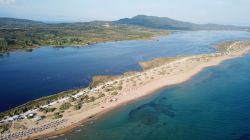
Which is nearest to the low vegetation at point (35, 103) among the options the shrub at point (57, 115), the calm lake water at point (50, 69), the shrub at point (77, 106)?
the calm lake water at point (50, 69)

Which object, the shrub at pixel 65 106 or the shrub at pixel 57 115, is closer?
the shrub at pixel 57 115

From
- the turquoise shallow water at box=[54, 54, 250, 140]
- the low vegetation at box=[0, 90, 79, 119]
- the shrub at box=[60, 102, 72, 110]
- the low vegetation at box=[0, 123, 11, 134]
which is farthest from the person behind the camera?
the shrub at box=[60, 102, 72, 110]

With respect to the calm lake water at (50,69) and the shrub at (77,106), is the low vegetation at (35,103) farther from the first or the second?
the shrub at (77,106)

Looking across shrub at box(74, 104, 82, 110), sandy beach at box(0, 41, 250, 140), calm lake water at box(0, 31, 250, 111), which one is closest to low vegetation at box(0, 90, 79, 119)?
sandy beach at box(0, 41, 250, 140)

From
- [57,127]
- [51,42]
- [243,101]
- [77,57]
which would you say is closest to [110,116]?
[57,127]

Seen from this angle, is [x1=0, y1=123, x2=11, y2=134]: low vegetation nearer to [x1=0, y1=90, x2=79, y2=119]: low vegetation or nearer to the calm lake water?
[x1=0, y1=90, x2=79, y2=119]: low vegetation

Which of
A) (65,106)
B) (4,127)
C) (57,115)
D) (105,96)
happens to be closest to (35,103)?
(65,106)
